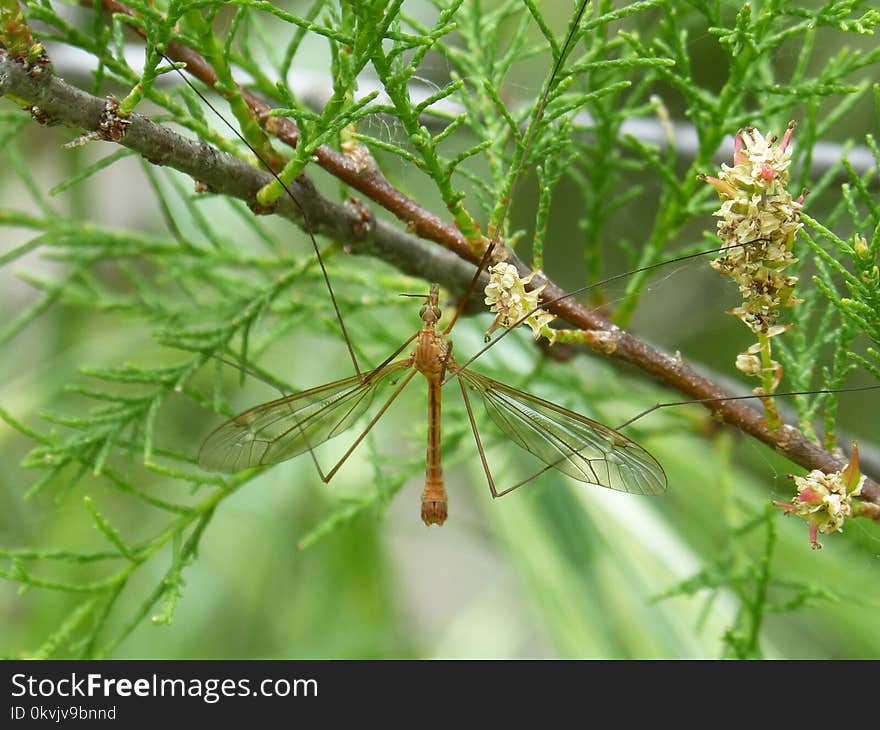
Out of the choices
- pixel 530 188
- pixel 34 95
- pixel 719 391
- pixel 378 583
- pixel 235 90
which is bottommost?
pixel 719 391

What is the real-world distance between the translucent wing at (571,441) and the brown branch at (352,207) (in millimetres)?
101

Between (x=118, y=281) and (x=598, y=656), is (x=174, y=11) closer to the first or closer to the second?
(x=598, y=656)

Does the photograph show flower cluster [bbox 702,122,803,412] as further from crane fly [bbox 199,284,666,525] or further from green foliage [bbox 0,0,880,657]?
crane fly [bbox 199,284,666,525]

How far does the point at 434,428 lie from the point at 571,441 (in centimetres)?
20

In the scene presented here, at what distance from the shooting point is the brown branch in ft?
2.19

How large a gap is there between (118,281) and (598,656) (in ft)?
5.60

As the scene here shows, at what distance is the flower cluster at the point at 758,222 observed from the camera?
638 mm

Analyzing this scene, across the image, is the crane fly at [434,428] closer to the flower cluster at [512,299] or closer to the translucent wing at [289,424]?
the translucent wing at [289,424]

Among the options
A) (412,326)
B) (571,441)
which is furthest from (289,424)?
(412,326)

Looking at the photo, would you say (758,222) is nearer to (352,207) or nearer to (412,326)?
(352,207)

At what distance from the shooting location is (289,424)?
102 cm

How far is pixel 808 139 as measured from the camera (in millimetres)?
942

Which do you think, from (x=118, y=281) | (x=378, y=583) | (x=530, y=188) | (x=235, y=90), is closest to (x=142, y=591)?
(x=378, y=583)

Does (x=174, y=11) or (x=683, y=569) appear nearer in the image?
(x=174, y=11)
